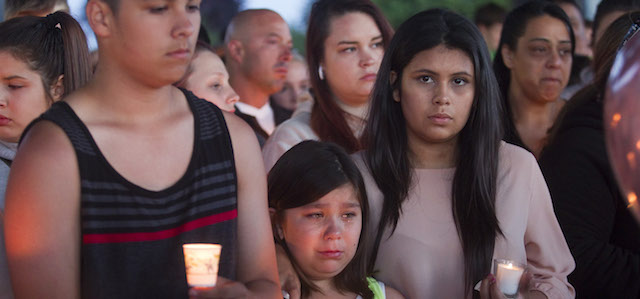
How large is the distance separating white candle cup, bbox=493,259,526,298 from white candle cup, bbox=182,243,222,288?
3.37 feet

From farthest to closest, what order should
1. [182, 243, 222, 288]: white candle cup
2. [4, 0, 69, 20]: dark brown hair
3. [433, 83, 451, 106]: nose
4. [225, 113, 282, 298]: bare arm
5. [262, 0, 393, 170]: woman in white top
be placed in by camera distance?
[4, 0, 69, 20]: dark brown hair → [262, 0, 393, 170]: woman in white top → [433, 83, 451, 106]: nose → [225, 113, 282, 298]: bare arm → [182, 243, 222, 288]: white candle cup

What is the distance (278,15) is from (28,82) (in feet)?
10.3

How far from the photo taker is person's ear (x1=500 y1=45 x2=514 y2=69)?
4.56 m

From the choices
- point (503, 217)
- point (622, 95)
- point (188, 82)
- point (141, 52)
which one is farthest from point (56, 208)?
point (188, 82)

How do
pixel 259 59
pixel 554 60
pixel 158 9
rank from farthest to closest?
pixel 259 59, pixel 554 60, pixel 158 9

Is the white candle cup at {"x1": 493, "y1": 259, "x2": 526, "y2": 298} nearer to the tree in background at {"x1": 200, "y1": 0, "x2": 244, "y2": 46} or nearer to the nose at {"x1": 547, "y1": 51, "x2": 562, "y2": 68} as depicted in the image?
the nose at {"x1": 547, "y1": 51, "x2": 562, "y2": 68}

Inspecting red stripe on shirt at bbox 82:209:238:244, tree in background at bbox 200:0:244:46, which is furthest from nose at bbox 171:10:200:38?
tree in background at bbox 200:0:244:46

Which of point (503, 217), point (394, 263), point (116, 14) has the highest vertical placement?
point (116, 14)

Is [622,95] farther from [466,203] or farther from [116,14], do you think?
[466,203]

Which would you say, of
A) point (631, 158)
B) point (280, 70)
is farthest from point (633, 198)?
point (280, 70)

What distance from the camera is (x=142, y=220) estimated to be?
1801mm

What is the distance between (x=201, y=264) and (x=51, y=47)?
1560 mm

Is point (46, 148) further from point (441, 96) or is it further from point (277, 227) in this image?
point (441, 96)

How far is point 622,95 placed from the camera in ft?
4.83
